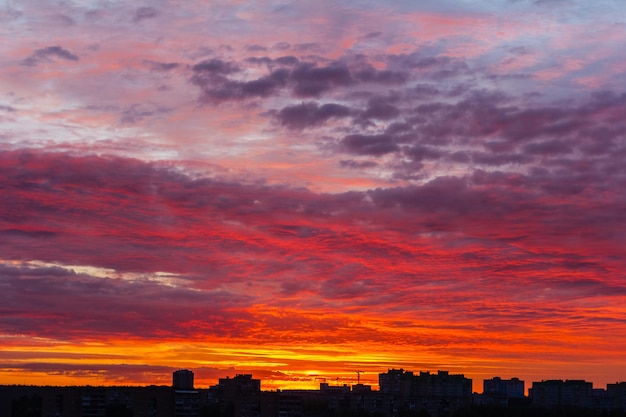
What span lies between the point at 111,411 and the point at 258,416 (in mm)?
36867

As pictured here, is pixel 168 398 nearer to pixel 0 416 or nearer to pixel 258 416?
pixel 258 416

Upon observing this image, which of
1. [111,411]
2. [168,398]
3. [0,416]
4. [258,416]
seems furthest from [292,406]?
[0,416]

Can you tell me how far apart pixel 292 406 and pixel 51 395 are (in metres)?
46.9

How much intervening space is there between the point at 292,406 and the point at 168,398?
23838 millimetres

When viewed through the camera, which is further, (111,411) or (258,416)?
(111,411)

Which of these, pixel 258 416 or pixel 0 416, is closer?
pixel 258 416

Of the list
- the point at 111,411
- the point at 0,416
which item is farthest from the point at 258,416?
the point at 0,416

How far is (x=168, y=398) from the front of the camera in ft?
578

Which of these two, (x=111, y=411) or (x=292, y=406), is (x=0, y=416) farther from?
(x=292, y=406)

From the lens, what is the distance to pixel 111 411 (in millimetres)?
197875

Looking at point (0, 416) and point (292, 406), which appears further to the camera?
point (0, 416)

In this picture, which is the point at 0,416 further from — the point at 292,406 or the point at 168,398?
the point at 292,406

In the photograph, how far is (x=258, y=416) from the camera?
589 feet

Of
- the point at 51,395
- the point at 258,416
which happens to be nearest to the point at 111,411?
the point at 51,395
